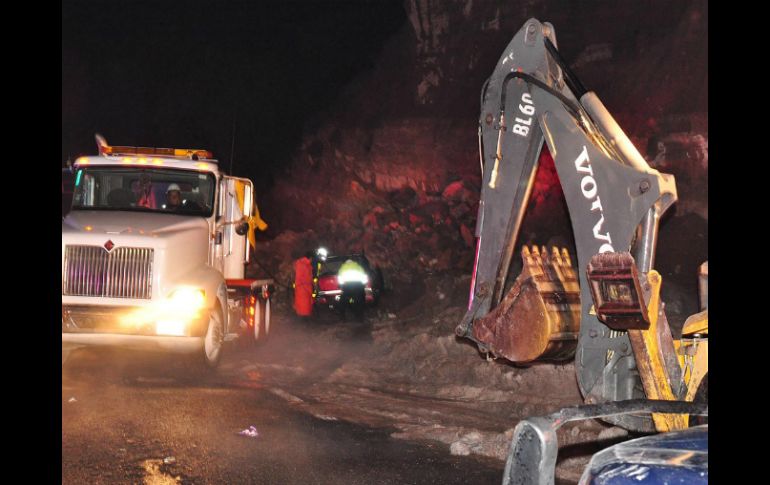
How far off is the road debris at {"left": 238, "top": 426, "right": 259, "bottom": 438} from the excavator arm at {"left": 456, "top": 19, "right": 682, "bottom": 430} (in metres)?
2.31

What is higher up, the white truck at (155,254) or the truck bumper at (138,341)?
the white truck at (155,254)

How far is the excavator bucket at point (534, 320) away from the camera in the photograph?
6.98 meters

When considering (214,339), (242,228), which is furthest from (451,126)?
(214,339)

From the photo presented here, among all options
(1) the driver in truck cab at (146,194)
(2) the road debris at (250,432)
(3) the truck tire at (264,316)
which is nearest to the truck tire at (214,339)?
(1) the driver in truck cab at (146,194)

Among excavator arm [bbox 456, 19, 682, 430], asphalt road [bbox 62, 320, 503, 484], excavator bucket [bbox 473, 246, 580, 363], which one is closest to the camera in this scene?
excavator arm [bbox 456, 19, 682, 430]

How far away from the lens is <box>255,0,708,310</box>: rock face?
2623 cm

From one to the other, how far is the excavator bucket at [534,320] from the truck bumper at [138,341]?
5.47m

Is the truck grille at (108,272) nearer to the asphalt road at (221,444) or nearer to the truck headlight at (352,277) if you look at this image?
the asphalt road at (221,444)

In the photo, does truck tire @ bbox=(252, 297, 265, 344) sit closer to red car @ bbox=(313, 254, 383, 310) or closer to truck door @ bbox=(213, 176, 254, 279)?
truck door @ bbox=(213, 176, 254, 279)

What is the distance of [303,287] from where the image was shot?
19.9 m

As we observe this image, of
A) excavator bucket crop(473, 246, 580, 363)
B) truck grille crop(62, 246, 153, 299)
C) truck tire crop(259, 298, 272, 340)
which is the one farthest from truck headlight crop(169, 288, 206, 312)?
excavator bucket crop(473, 246, 580, 363)
